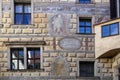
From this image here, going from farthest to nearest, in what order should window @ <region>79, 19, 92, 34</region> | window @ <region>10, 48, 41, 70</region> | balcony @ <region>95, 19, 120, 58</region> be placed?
window @ <region>79, 19, 92, 34</region> < window @ <region>10, 48, 41, 70</region> < balcony @ <region>95, 19, 120, 58</region>

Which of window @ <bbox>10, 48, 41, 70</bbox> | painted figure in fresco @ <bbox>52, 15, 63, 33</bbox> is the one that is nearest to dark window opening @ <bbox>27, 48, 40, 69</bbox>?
window @ <bbox>10, 48, 41, 70</bbox>

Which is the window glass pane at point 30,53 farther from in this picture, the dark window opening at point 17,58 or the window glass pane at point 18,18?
the window glass pane at point 18,18

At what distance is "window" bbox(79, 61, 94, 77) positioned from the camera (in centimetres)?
2010

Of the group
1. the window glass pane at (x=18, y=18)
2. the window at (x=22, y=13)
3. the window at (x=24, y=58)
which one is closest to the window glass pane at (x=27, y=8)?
the window at (x=22, y=13)

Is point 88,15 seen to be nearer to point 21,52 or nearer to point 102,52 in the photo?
point 102,52

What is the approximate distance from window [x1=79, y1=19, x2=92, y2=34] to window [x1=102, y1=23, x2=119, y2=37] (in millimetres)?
1371

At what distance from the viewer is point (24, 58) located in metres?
19.9

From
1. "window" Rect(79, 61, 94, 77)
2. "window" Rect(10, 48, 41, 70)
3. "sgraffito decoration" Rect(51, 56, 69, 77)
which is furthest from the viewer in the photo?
"window" Rect(79, 61, 94, 77)

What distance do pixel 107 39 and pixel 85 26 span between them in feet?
6.83

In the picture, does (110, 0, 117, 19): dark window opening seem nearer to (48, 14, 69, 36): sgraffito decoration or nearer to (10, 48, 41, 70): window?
(48, 14, 69, 36): sgraffito decoration

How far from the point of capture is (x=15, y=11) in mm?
20625

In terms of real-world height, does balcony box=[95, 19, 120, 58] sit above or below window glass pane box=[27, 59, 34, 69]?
above

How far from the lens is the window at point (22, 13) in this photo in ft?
67.4

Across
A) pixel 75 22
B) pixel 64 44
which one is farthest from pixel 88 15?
pixel 64 44
